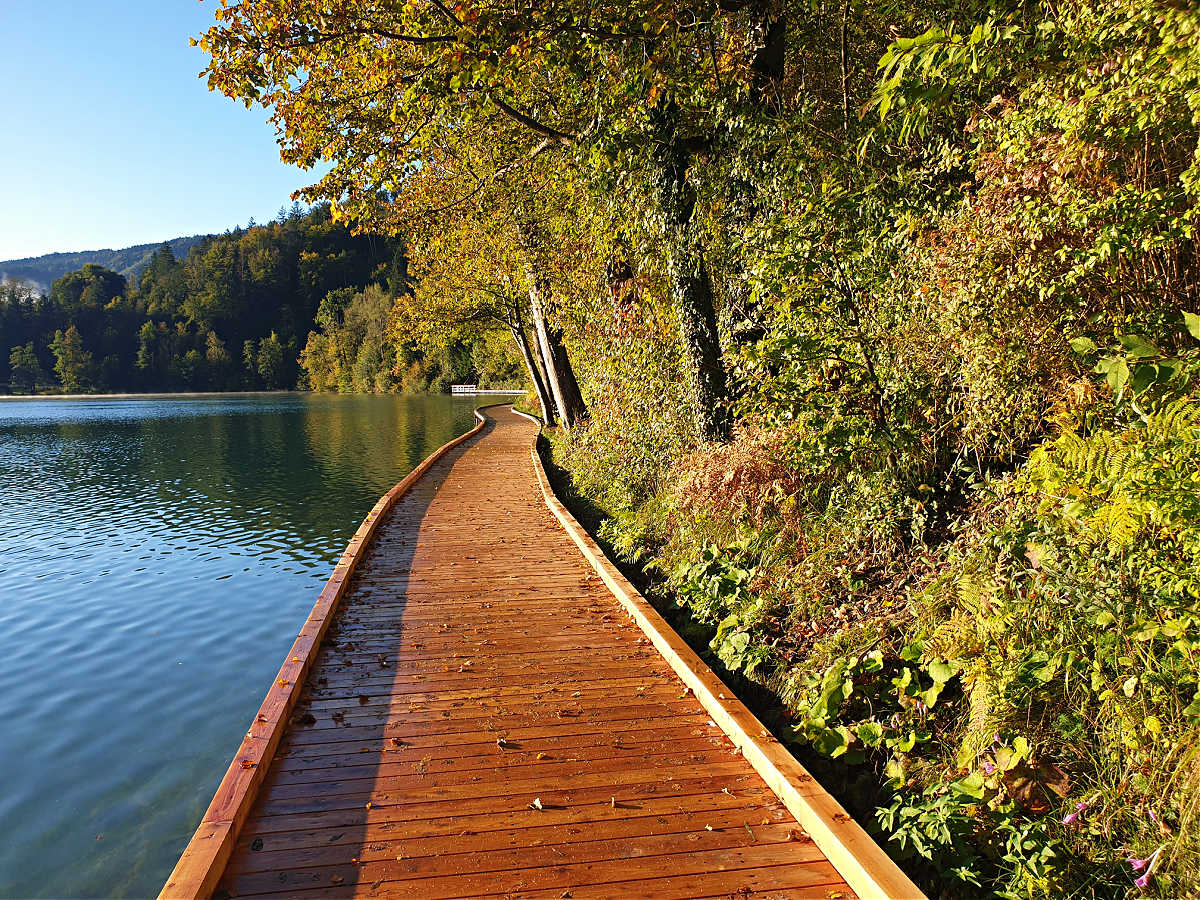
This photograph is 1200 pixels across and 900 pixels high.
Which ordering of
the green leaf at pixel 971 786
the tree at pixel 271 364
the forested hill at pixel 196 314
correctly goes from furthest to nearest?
the tree at pixel 271 364
the forested hill at pixel 196 314
the green leaf at pixel 971 786

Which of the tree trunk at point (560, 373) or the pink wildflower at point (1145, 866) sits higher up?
the tree trunk at point (560, 373)

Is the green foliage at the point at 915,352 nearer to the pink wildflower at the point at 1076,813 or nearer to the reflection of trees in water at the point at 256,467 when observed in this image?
the pink wildflower at the point at 1076,813

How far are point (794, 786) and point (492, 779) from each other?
1.42 metres

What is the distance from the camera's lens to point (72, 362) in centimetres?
9188

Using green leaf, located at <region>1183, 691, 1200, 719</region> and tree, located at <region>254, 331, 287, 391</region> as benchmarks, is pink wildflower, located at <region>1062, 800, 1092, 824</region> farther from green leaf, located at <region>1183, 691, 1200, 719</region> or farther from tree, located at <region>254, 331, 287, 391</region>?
tree, located at <region>254, 331, 287, 391</region>

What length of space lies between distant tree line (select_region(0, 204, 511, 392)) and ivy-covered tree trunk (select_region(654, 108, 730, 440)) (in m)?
71.3

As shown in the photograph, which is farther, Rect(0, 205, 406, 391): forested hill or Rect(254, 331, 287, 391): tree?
Rect(254, 331, 287, 391): tree

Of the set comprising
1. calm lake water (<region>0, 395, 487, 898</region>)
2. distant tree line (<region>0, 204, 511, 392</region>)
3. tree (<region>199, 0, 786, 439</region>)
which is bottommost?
calm lake water (<region>0, 395, 487, 898</region>)

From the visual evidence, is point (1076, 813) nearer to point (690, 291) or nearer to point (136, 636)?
point (690, 291)

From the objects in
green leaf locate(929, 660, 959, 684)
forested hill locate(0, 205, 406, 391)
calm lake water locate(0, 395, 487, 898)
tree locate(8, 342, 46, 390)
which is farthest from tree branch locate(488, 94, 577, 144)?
tree locate(8, 342, 46, 390)

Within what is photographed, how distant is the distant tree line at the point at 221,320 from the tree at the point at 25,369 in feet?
0.43

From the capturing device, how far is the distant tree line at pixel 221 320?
285ft

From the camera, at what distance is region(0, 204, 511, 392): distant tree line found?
86.9 m

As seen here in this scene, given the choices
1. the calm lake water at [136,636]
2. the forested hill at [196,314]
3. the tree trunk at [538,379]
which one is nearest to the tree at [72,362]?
the forested hill at [196,314]
